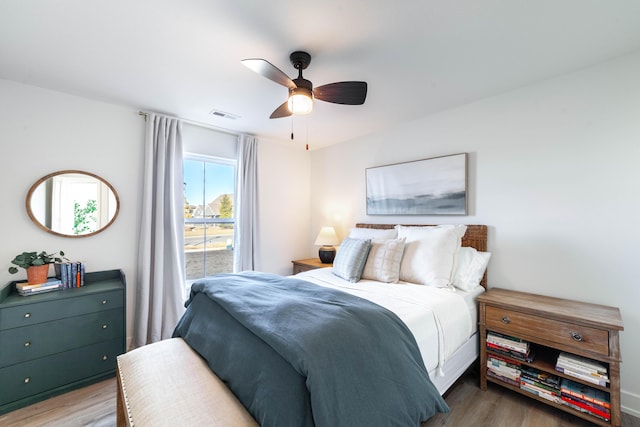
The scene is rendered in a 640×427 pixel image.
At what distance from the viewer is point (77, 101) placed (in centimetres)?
251

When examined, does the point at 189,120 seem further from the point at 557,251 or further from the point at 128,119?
the point at 557,251

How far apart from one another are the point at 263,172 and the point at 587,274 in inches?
141

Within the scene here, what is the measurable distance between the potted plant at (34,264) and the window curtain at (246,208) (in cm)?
177

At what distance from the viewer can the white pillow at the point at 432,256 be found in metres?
2.23

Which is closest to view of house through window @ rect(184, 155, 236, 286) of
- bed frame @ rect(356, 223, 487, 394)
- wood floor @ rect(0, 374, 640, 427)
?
wood floor @ rect(0, 374, 640, 427)

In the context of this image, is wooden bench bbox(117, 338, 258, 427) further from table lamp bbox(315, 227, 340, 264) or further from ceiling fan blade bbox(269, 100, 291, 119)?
table lamp bbox(315, 227, 340, 264)

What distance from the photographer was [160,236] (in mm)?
2801

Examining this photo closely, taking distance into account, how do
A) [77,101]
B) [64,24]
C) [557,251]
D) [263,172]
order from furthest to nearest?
[263,172], [77,101], [557,251], [64,24]

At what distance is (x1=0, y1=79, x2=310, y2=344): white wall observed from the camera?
7.33 ft

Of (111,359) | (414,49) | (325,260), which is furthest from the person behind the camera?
(325,260)

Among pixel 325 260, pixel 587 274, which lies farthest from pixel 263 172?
pixel 587 274

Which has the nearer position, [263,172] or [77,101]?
[77,101]

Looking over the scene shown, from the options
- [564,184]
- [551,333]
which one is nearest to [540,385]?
[551,333]

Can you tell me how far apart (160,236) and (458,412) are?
10.1ft
